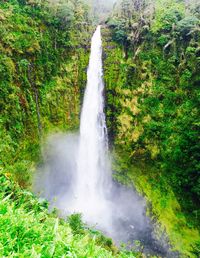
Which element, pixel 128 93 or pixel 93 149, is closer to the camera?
pixel 93 149

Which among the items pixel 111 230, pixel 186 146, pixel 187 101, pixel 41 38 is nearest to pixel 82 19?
pixel 41 38

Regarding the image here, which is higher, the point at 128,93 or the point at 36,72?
the point at 36,72

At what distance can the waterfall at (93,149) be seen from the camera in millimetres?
16275

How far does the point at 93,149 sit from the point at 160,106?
5.56m

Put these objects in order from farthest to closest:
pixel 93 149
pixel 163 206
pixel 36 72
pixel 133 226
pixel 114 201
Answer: pixel 93 149
pixel 36 72
pixel 114 201
pixel 163 206
pixel 133 226

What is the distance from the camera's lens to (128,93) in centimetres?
1820

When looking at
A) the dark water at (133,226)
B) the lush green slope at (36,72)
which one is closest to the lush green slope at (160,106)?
the dark water at (133,226)

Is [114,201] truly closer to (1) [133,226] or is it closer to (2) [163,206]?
(1) [133,226]

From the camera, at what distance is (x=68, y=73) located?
716 inches

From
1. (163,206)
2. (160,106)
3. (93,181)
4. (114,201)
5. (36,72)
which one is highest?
(36,72)

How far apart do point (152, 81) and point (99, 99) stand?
4.07m

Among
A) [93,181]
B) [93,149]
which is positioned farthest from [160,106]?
[93,181]

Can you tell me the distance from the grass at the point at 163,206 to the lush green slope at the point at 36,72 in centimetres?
529

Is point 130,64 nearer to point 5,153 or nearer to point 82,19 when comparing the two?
point 82,19
